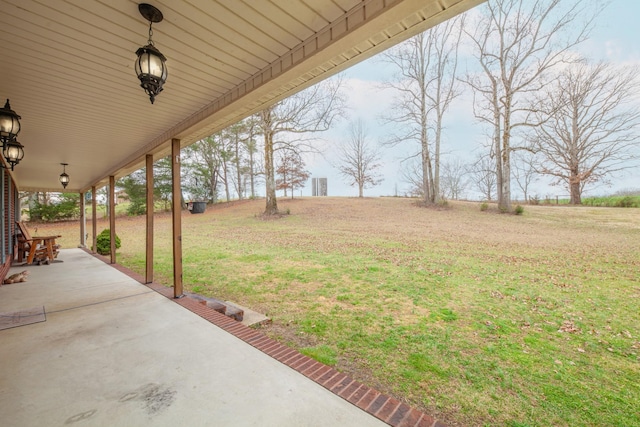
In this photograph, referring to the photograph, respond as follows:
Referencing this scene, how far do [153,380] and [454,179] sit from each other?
3572 centimetres

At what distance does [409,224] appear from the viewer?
11.6 meters

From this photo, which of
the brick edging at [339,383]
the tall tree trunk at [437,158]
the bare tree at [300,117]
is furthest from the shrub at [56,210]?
the tall tree trunk at [437,158]

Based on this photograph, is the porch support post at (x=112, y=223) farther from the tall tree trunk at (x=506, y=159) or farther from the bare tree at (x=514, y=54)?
the bare tree at (x=514, y=54)

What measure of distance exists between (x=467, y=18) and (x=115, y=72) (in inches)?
727

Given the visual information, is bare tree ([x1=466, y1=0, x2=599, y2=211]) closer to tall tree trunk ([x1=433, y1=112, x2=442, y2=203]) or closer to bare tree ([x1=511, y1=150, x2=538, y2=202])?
tall tree trunk ([x1=433, y1=112, x2=442, y2=203])

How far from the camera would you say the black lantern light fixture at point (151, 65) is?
1.86 m

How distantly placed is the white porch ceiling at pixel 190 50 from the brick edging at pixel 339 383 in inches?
103

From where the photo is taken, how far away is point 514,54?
1397cm

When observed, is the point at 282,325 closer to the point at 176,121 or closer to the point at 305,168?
the point at 176,121

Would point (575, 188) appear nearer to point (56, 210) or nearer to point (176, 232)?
point (176, 232)

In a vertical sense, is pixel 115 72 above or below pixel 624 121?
below

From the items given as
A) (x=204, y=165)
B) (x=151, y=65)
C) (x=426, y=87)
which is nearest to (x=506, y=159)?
(x=426, y=87)

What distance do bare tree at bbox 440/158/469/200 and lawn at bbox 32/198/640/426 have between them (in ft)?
77.2

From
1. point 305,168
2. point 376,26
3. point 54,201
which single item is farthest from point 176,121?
point 54,201
